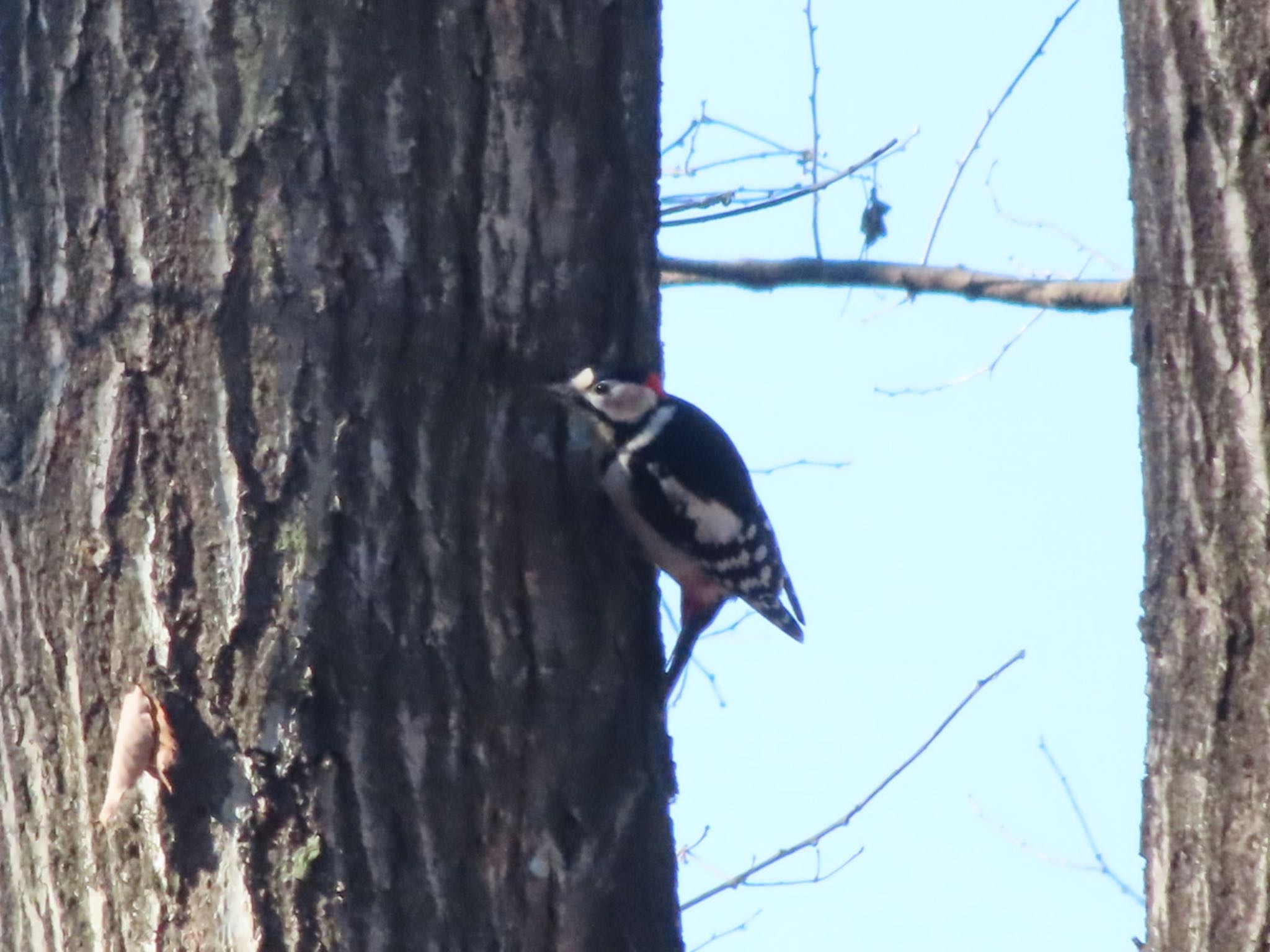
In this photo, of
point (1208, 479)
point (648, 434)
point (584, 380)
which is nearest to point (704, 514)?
point (648, 434)

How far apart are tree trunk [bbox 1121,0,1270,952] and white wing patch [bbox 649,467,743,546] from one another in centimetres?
165

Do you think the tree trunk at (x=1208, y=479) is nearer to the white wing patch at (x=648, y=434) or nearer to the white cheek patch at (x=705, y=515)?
the white wing patch at (x=648, y=434)

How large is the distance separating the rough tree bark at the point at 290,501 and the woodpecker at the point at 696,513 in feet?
3.29

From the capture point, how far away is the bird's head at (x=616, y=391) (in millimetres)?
2711

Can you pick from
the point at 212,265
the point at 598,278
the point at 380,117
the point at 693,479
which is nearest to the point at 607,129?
the point at 598,278

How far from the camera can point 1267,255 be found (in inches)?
98.9

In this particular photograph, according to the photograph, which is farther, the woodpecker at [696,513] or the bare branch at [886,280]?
the bare branch at [886,280]

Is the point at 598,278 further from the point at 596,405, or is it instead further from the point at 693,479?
the point at 693,479

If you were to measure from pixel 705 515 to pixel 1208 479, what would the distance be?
196 centimetres

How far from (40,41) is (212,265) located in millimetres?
426

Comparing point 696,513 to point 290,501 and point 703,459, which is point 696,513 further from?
point 290,501

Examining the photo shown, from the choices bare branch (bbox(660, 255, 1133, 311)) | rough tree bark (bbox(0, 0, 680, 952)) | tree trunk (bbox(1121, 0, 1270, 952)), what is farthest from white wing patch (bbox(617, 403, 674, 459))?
tree trunk (bbox(1121, 0, 1270, 952))

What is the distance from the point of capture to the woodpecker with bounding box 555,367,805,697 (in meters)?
3.77

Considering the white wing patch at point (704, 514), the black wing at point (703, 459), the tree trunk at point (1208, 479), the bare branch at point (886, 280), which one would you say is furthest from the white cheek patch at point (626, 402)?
the tree trunk at point (1208, 479)
